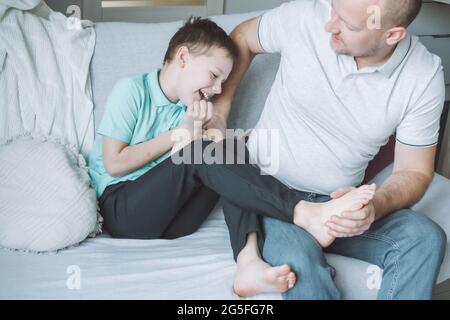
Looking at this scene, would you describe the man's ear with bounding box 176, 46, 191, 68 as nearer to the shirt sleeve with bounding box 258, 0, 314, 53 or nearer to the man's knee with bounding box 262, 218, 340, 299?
the shirt sleeve with bounding box 258, 0, 314, 53

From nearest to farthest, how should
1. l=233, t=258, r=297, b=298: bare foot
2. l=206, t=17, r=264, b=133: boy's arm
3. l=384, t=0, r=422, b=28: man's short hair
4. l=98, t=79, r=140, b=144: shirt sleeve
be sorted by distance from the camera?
l=233, t=258, r=297, b=298: bare foot, l=384, t=0, r=422, b=28: man's short hair, l=98, t=79, r=140, b=144: shirt sleeve, l=206, t=17, r=264, b=133: boy's arm

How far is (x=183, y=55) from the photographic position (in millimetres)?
1394

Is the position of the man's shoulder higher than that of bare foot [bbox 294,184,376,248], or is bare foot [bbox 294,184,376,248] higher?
the man's shoulder

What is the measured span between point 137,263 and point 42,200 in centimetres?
25

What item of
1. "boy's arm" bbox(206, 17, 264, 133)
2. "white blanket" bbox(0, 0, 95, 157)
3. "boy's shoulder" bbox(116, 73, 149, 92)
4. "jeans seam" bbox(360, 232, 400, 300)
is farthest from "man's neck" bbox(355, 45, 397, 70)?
"white blanket" bbox(0, 0, 95, 157)

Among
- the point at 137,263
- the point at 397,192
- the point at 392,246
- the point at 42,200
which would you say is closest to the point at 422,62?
the point at 397,192

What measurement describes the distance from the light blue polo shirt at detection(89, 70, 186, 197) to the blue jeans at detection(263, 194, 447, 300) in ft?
1.17

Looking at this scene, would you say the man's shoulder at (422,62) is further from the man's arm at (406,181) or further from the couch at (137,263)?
the couch at (137,263)

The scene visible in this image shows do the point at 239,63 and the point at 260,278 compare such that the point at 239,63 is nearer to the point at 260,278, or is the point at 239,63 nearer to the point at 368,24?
the point at 368,24

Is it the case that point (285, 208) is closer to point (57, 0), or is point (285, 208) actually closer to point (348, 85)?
point (348, 85)

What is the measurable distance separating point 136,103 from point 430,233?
2.31 feet

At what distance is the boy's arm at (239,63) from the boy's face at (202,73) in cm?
9

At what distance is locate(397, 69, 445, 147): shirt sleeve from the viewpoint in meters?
1.30
